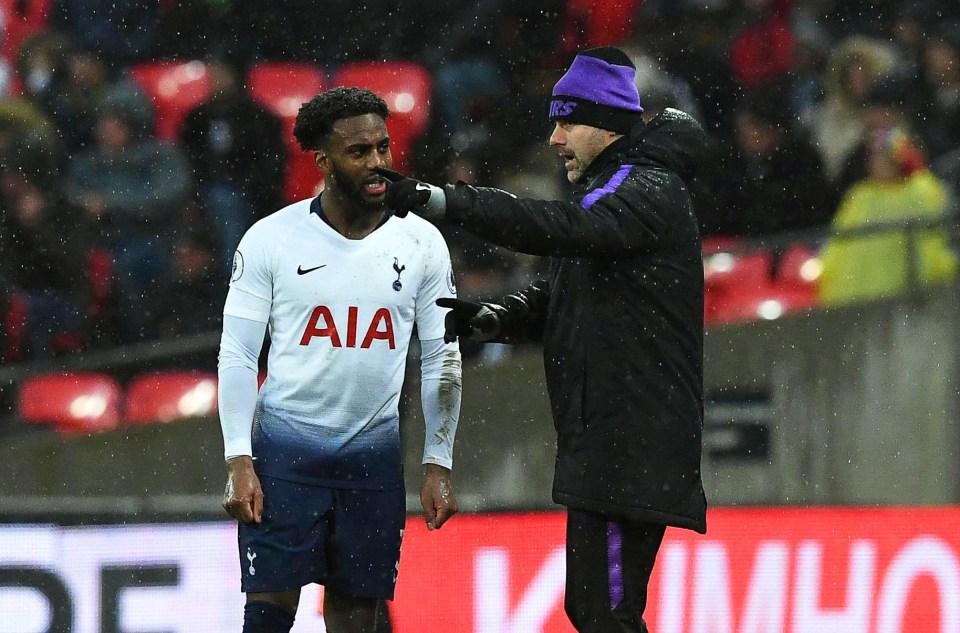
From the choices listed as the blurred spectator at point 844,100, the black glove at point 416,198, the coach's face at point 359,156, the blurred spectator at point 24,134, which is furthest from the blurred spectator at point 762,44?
the black glove at point 416,198

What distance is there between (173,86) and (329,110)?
4.50 meters

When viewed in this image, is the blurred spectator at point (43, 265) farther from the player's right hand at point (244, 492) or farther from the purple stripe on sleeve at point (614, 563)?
the purple stripe on sleeve at point (614, 563)

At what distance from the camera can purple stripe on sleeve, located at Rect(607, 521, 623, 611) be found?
12.8 feet

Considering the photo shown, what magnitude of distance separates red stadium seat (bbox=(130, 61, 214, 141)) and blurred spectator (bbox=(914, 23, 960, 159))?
3.68 metres

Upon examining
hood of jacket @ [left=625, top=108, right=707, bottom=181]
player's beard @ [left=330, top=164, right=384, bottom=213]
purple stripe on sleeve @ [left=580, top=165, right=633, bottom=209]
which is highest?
hood of jacket @ [left=625, top=108, right=707, bottom=181]

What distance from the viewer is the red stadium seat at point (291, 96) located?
8.12 meters

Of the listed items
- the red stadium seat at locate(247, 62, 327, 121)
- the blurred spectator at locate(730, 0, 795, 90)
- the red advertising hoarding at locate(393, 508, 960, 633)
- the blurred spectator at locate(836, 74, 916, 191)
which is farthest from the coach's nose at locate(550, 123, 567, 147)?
the blurred spectator at locate(730, 0, 795, 90)

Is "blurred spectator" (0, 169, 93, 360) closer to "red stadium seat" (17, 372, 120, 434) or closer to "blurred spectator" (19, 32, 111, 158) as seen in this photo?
"red stadium seat" (17, 372, 120, 434)

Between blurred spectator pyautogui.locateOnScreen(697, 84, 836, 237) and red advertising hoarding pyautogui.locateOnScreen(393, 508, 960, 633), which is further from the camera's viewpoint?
blurred spectator pyautogui.locateOnScreen(697, 84, 836, 237)

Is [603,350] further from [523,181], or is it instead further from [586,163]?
[523,181]

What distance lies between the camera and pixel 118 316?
7.73 meters

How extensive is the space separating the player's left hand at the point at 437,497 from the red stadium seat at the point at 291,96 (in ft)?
13.0

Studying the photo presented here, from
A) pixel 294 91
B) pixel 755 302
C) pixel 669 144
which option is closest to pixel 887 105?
pixel 755 302

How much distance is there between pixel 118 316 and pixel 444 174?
175 centimetres
